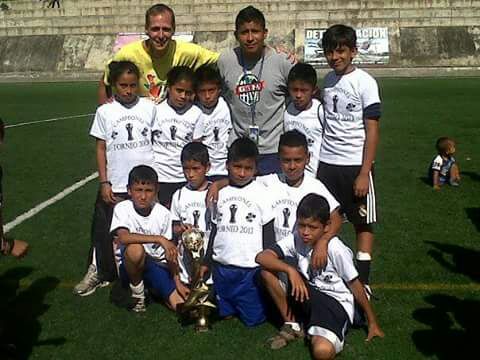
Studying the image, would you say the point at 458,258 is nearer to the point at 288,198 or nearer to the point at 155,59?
the point at 288,198

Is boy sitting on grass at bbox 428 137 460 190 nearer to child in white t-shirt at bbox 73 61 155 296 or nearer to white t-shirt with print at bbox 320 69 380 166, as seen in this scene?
white t-shirt with print at bbox 320 69 380 166

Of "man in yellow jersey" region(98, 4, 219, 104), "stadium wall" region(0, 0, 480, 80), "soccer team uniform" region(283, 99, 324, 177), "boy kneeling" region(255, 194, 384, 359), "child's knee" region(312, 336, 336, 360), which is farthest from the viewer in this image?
"stadium wall" region(0, 0, 480, 80)

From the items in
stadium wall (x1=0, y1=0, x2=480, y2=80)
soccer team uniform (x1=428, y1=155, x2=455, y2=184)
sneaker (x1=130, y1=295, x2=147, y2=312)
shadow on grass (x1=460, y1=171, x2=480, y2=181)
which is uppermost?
stadium wall (x1=0, y1=0, x2=480, y2=80)

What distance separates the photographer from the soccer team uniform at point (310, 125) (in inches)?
191

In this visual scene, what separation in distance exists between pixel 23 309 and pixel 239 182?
184 centimetres

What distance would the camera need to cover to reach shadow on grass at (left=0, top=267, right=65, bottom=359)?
4.26 m

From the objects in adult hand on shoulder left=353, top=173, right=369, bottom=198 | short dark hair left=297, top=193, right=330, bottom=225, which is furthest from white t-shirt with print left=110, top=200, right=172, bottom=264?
adult hand on shoulder left=353, top=173, right=369, bottom=198

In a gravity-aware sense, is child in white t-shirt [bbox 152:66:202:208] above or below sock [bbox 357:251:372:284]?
above

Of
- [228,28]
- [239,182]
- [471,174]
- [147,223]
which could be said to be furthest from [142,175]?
[228,28]

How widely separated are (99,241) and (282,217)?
1.62 metres

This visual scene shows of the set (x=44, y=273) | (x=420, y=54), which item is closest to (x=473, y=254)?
(x=44, y=273)

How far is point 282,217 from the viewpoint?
178 inches

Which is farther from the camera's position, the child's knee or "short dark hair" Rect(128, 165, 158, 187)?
"short dark hair" Rect(128, 165, 158, 187)

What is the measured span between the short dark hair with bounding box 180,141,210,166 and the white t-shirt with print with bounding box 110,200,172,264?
44 cm
